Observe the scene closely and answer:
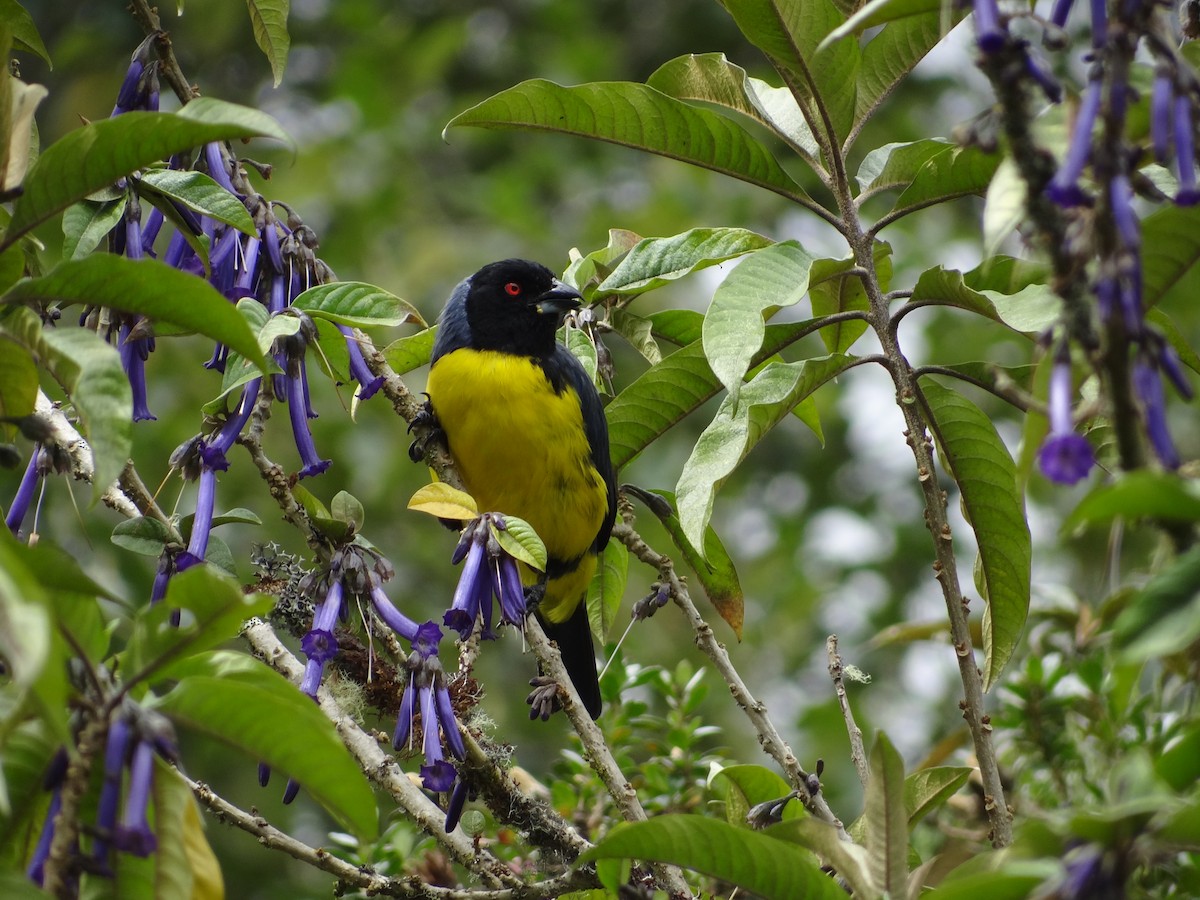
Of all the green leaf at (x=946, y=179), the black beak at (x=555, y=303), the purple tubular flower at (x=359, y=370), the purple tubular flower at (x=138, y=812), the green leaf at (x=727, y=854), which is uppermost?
the black beak at (x=555, y=303)

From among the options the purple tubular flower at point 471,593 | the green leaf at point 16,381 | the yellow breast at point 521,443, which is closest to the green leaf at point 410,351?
the yellow breast at point 521,443

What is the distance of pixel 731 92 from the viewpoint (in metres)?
2.65

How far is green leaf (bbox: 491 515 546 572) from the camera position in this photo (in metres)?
2.21

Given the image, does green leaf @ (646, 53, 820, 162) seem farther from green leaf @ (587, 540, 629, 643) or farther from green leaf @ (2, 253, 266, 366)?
green leaf @ (2, 253, 266, 366)

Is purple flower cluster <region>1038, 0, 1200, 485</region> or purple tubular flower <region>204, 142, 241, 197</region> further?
Result: purple tubular flower <region>204, 142, 241, 197</region>

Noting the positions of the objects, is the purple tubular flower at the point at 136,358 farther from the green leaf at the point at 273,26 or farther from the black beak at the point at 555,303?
the black beak at the point at 555,303

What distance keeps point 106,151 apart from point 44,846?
90 cm

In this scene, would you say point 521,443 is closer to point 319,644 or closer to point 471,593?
point 471,593

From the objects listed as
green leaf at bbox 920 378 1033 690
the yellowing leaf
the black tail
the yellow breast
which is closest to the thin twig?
green leaf at bbox 920 378 1033 690

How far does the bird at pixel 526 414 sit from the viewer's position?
3936 millimetres

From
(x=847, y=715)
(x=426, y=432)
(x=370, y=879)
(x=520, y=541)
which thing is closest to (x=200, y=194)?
(x=520, y=541)

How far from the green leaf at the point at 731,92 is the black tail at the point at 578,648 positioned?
7.78 feet

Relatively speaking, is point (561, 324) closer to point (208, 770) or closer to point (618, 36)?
point (208, 770)

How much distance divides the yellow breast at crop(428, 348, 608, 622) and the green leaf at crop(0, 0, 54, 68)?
1.67 meters
